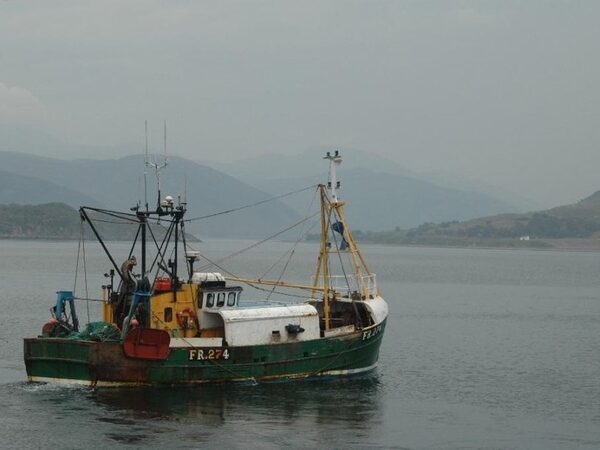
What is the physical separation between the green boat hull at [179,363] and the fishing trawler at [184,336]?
0.12 feet

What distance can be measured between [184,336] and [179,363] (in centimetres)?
129

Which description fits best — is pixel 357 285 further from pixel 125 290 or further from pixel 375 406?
pixel 125 290

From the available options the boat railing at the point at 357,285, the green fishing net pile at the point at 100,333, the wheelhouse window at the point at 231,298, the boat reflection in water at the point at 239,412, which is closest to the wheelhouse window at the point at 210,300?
the wheelhouse window at the point at 231,298

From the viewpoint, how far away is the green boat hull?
3678cm

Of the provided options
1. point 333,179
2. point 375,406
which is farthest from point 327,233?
point 375,406


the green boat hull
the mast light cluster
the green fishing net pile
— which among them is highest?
the mast light cluster

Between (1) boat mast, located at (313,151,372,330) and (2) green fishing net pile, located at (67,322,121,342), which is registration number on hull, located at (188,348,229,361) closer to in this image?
(2) green fishing net pile, located at (67,322,121,342)

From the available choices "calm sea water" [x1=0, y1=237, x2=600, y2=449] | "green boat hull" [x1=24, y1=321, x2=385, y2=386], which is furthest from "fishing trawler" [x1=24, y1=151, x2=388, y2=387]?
"calm sea water" [x1=0, y1=237, x2=600, y2=449]

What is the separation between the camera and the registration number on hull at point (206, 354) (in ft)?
124

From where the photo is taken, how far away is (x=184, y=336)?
3866 centimetres

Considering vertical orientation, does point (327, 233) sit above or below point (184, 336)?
above

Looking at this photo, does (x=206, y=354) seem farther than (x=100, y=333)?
Yes

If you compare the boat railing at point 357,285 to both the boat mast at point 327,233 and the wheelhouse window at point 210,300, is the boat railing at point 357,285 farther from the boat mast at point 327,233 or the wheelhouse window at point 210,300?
the wheelhouse window at point 210,300

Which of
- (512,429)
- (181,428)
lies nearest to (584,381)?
(512,429)
